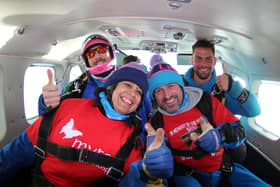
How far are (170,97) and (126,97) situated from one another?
0.51 meters

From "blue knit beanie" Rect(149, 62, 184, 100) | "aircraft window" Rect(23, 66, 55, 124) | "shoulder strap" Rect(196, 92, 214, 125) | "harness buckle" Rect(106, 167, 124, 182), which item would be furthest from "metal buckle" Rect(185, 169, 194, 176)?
"aircraft window" Rect(23, 66, 55, 124)

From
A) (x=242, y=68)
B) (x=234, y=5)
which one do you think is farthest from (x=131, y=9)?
(x=242, y=68)

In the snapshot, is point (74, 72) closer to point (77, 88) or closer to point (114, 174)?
point (77, 88)

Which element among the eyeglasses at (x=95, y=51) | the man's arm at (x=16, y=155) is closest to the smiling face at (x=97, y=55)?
the eyeglasses at (x=95, y=51)

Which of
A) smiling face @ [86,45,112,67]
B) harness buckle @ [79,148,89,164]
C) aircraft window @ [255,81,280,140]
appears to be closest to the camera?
harness buckle @ [79,148,89,164]

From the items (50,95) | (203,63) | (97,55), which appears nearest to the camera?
(50,95)

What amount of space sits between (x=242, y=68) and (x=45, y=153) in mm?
2810

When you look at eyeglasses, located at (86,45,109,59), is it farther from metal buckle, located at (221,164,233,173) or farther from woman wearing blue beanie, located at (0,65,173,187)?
metal buckle, located at (221,164,233,173)

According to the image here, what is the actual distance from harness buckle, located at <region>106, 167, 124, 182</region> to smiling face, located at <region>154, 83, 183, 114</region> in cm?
73

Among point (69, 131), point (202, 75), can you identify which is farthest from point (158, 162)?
point (202, 75)

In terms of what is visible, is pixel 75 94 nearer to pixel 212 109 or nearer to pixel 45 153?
pixel 45 153

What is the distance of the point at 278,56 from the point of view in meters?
2.14

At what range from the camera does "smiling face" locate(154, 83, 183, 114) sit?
2016mm

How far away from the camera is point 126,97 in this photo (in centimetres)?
162
